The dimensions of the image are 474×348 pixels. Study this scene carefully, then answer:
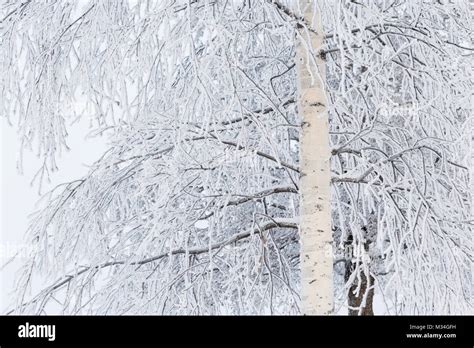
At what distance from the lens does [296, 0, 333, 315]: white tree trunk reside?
3.14m

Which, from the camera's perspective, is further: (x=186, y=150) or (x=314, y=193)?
(x=186, y=150)

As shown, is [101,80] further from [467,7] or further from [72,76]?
[467,7]

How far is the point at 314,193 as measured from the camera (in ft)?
10.5

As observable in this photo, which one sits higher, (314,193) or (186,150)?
(186,150)

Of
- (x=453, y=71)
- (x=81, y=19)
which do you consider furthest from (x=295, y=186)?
(x=81, y=19)

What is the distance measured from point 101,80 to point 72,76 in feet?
1.02

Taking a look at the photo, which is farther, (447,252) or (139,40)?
(447,252)

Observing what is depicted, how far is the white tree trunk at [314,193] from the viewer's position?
10.3ft

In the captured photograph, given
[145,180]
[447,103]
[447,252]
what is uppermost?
[447,103]

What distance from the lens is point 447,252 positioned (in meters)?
3.26

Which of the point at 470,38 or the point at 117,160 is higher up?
the point at 470,38
